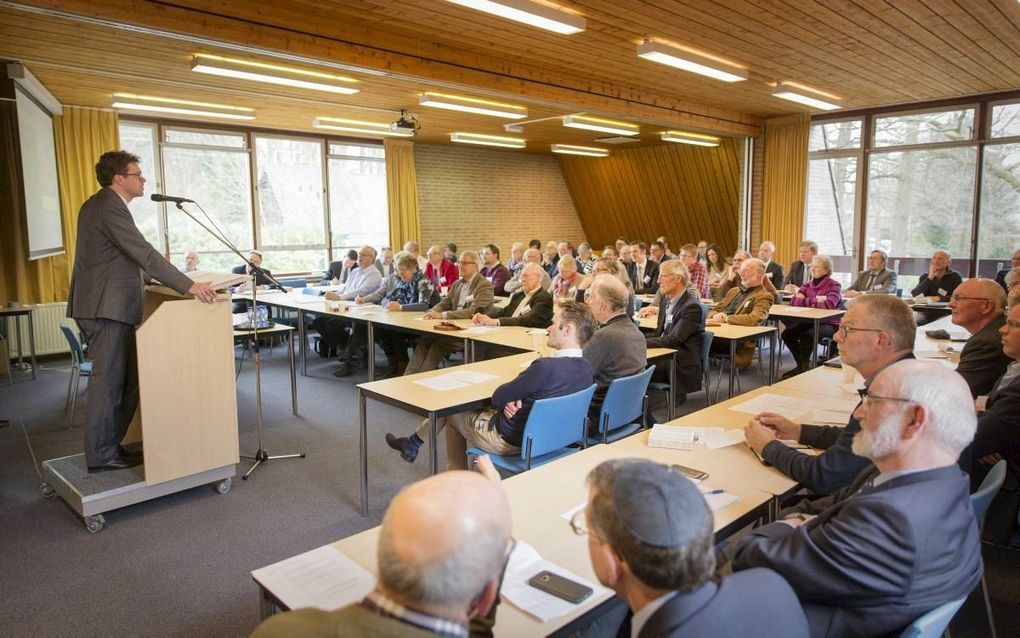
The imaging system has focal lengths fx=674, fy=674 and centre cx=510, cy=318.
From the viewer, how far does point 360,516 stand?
3984mm

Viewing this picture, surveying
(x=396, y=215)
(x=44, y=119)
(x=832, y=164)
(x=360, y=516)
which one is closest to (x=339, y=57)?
(x=360, y=516)

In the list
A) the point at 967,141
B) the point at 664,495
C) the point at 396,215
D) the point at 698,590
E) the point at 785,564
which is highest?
the point at 967,141

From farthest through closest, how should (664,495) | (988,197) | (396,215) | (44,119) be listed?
(396,215), (988,197), (44,119), (664,495)

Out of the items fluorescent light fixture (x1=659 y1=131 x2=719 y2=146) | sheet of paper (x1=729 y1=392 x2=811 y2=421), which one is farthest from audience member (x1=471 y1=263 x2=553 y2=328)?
fluorescent light fixture (x1=659 y1=131 x2=719 y2=146)

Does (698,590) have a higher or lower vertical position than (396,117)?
lower

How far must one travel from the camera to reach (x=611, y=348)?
391 cm

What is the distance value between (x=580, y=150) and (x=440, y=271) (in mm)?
6217

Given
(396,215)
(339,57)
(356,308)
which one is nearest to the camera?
(339,57)

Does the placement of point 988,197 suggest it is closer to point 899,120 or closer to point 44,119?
point 899,120

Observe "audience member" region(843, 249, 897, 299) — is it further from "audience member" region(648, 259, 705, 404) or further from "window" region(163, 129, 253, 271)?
"window" region(163, 129, 253, 271)

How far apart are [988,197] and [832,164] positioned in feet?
7.61

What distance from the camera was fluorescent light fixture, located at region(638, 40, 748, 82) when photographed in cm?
650

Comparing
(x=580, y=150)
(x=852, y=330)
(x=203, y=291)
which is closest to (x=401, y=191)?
(x=580, y=150)

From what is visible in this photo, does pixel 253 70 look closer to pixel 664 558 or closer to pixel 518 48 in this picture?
pixel 518 48
